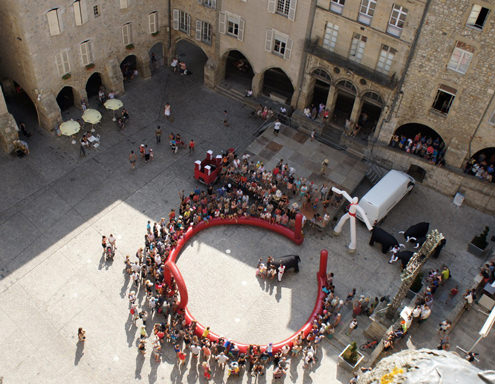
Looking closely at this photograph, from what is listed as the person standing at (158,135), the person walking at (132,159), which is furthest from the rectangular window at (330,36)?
the person walking at (132,159)

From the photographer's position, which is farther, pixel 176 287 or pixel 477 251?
pixel 477 251

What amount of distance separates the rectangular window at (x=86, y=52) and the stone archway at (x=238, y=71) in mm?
12195

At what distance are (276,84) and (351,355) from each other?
87.5 feet

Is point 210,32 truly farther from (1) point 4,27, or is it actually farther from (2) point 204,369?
(2) point 204,369

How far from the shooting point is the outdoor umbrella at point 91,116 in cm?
4359

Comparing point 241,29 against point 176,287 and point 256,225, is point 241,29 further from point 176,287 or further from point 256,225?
point 176,287

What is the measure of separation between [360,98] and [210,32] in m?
14.5

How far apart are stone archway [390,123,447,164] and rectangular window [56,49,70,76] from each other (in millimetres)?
26231

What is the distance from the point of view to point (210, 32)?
47250mm

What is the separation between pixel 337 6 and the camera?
3959cm

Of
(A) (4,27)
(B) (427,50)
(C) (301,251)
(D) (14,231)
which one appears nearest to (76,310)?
(D) (14,231)

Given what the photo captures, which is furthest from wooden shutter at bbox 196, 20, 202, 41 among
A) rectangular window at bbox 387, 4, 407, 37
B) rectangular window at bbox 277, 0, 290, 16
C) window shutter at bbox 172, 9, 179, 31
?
rectangular window at bbox 387, 4, 407, 37

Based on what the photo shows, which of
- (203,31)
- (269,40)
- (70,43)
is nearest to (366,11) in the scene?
(269,40)

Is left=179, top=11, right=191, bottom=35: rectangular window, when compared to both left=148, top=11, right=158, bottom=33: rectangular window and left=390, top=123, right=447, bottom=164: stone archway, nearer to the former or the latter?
left=148, top=11, right=158, bottom=33: rectangular window
